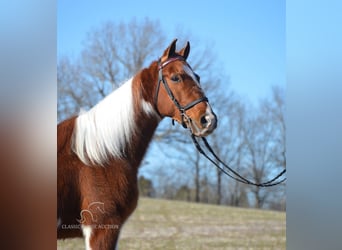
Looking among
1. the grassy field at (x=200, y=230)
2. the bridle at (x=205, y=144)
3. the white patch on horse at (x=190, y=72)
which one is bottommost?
the grassy field at (x=200, y=230)

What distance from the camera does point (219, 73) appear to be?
2.65m

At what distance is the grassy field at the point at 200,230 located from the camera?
268 centimetres

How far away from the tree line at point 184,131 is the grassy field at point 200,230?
85 mm

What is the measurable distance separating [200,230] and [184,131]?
660 millimetres

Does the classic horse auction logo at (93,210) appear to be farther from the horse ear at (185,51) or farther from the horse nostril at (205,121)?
the horse ear at (185,51)

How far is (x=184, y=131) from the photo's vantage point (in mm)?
2613

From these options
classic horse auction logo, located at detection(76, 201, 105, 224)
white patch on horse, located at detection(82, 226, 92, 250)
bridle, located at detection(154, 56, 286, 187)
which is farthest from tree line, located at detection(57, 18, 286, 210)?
white patch on horse, located at detection(82, 226, 92, 250)

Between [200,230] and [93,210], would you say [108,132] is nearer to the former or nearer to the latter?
[93,210]

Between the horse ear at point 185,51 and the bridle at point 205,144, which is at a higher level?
the horse ear at point 185,51

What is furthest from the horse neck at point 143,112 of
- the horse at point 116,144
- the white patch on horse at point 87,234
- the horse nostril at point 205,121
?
the white patch on horse at point 87,234

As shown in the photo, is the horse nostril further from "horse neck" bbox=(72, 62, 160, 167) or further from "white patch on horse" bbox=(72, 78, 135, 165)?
"white patch on horse" bbox=(72, 78, 135, 165)

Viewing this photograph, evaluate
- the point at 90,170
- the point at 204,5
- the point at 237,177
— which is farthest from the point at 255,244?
the point at 204,5
